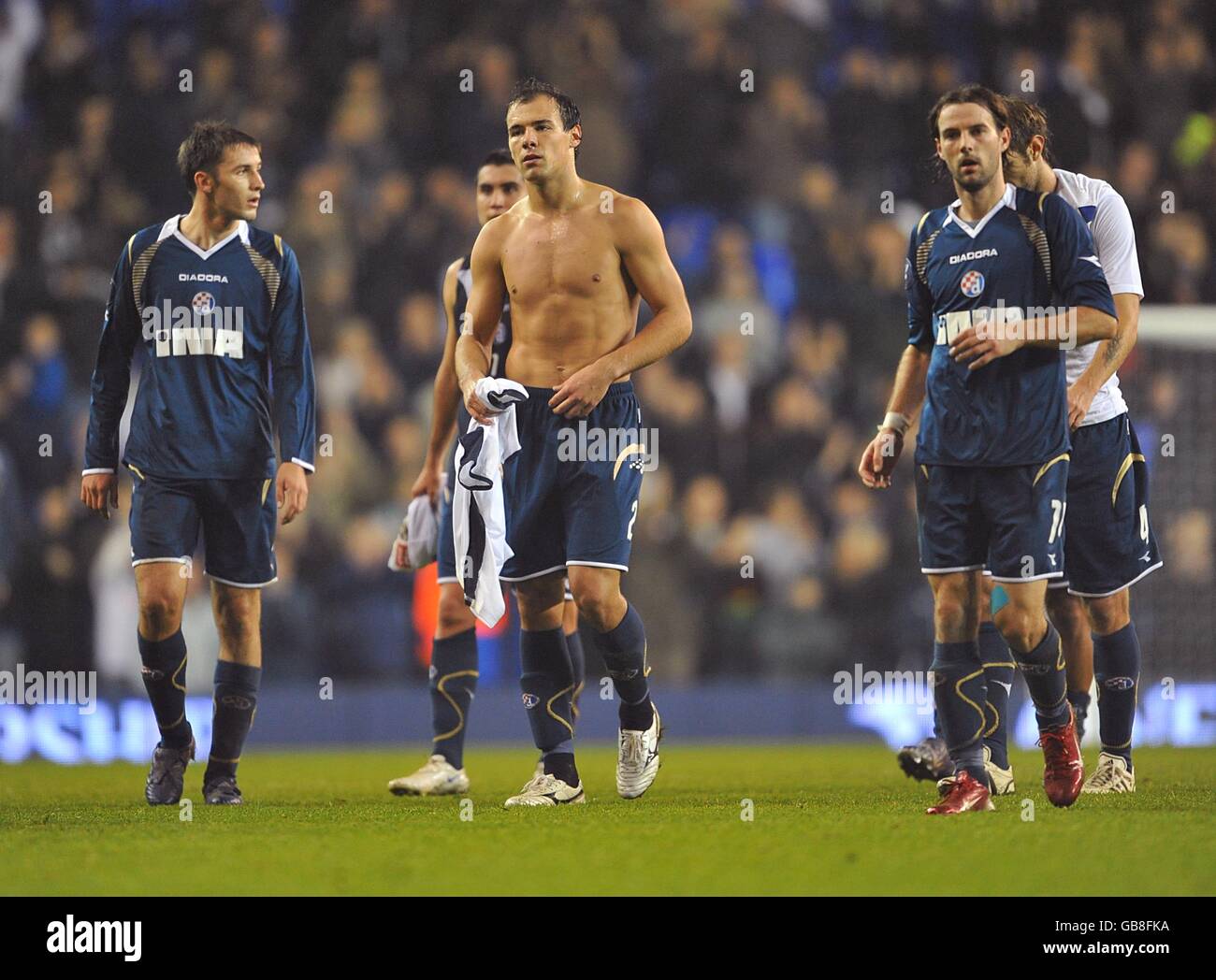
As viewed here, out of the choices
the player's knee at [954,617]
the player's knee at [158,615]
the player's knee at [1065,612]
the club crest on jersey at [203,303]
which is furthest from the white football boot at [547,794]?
the club crest on jersey at [203,303]


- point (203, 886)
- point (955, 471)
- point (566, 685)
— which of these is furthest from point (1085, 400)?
point (203, 886)

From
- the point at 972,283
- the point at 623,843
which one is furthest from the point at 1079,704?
the point at 623,843

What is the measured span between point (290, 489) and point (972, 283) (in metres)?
2.63

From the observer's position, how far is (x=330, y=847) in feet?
16.8

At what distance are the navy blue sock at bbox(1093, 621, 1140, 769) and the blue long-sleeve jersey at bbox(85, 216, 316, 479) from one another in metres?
3.19

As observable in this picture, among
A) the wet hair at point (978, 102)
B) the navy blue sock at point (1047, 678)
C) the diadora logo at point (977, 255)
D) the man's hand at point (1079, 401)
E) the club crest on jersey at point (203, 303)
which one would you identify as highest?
the wet hair at point (978, 102)

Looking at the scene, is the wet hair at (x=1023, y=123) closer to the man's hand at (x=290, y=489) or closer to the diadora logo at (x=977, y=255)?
the diadora logo at (x=977, y=255)

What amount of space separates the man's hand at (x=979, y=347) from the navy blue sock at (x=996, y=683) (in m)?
1.18

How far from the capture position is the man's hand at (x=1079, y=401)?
646cm

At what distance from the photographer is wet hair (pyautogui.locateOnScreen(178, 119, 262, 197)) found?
6.63 meters

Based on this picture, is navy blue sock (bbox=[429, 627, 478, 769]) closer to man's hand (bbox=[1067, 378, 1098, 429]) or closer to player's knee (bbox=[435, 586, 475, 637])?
player's knee (bbox=[435, 586, 475, 637])

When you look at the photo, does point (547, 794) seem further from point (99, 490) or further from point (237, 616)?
point (99, 490)

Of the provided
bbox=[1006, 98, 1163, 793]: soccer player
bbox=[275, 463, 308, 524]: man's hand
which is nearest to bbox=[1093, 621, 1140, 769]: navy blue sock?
bbox=[1006, 98, 1163, 793]: soccer player
